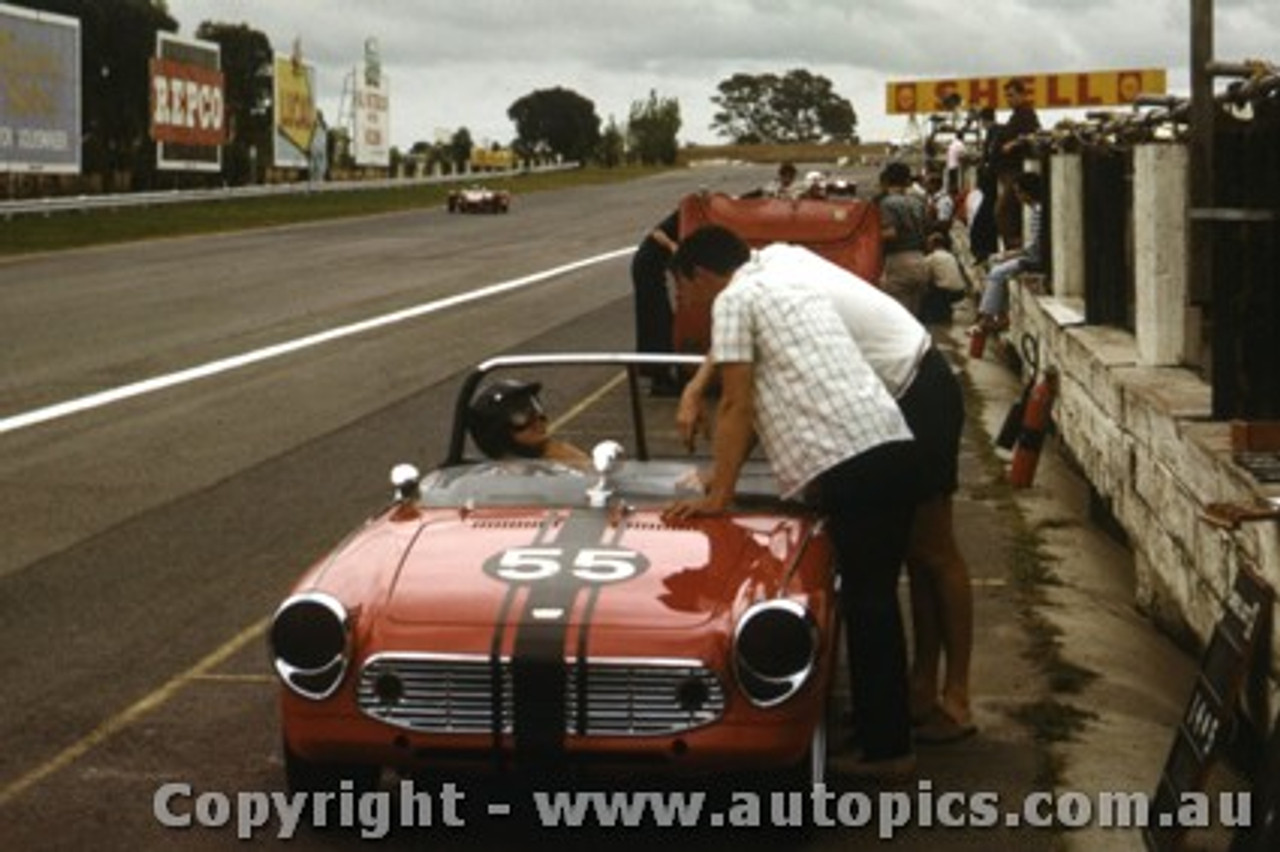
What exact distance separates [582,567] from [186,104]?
2662 inches

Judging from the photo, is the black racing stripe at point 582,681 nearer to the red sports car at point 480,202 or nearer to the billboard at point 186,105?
the red sports car at point 480,202

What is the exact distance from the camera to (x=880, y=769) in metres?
6.50

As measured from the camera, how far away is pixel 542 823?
19.8ft

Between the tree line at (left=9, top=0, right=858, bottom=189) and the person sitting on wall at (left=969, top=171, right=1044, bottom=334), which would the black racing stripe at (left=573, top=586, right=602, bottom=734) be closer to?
the person sitting on wall at (left=969, top=171, right=1044, bottom=334)

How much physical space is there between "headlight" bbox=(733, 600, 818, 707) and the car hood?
0.12m

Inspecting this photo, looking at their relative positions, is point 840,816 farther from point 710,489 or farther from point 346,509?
point 346,509

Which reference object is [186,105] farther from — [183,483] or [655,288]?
[183,483]

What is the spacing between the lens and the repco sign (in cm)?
6875

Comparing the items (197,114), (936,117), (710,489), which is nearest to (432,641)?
(710,489)

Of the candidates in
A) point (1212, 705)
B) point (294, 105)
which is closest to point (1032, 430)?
point (1212, 705)

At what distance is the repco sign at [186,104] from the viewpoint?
68.8 meters

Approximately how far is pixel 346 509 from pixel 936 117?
34.0 metres

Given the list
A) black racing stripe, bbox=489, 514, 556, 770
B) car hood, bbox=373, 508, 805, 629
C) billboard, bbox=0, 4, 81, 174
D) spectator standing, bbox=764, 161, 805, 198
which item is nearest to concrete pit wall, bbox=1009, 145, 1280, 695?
car hood, bbox=373, 508, 805, 629

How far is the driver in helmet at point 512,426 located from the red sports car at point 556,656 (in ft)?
3.44
